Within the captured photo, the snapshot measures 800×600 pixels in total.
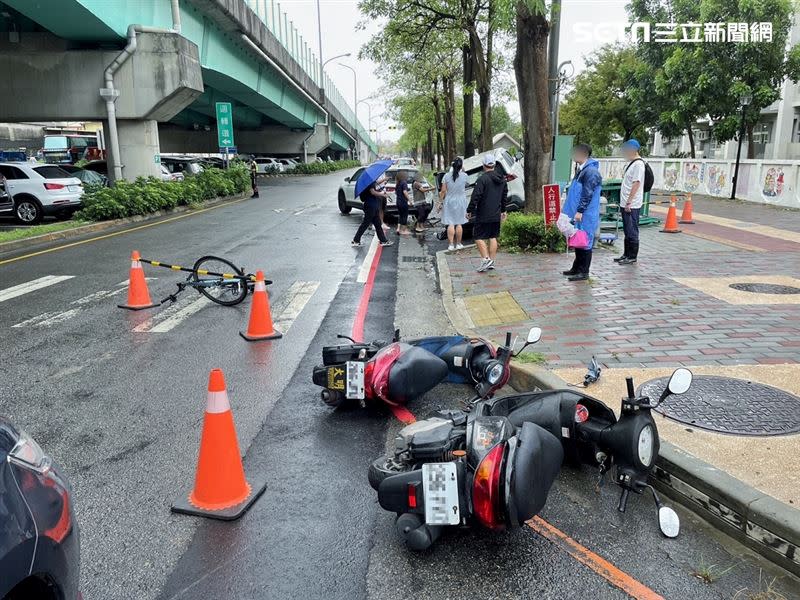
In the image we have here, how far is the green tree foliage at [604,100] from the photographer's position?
4272cm

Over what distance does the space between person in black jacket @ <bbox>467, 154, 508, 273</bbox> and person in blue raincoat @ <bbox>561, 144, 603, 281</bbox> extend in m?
1.26

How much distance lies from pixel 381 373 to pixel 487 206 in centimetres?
567

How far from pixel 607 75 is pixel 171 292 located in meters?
40.8

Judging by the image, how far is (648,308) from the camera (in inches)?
284

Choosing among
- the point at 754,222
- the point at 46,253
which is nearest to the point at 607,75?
the point at 754,222

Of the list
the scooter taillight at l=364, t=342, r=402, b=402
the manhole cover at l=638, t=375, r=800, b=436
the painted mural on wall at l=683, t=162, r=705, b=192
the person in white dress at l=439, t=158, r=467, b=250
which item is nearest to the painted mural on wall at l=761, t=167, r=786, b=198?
the painted mural on wall at l=683, t=162, r=705, b=192

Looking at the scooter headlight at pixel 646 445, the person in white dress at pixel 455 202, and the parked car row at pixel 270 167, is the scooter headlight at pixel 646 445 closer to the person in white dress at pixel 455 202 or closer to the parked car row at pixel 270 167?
the person in white dress at pixel 455 202

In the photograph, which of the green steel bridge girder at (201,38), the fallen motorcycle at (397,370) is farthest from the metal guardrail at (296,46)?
the fallen motorcycle at (397,370)

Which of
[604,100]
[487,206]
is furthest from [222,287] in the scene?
[604,100]

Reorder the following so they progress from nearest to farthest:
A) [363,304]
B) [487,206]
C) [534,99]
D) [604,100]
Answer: [363,304], [487,206], [534,99], [604,100]

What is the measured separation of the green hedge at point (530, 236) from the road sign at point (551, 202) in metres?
0.32

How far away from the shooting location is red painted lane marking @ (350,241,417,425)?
4785mm

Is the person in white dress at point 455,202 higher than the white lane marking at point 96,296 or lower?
higher

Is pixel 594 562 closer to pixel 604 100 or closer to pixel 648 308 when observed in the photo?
pixel 648 308
